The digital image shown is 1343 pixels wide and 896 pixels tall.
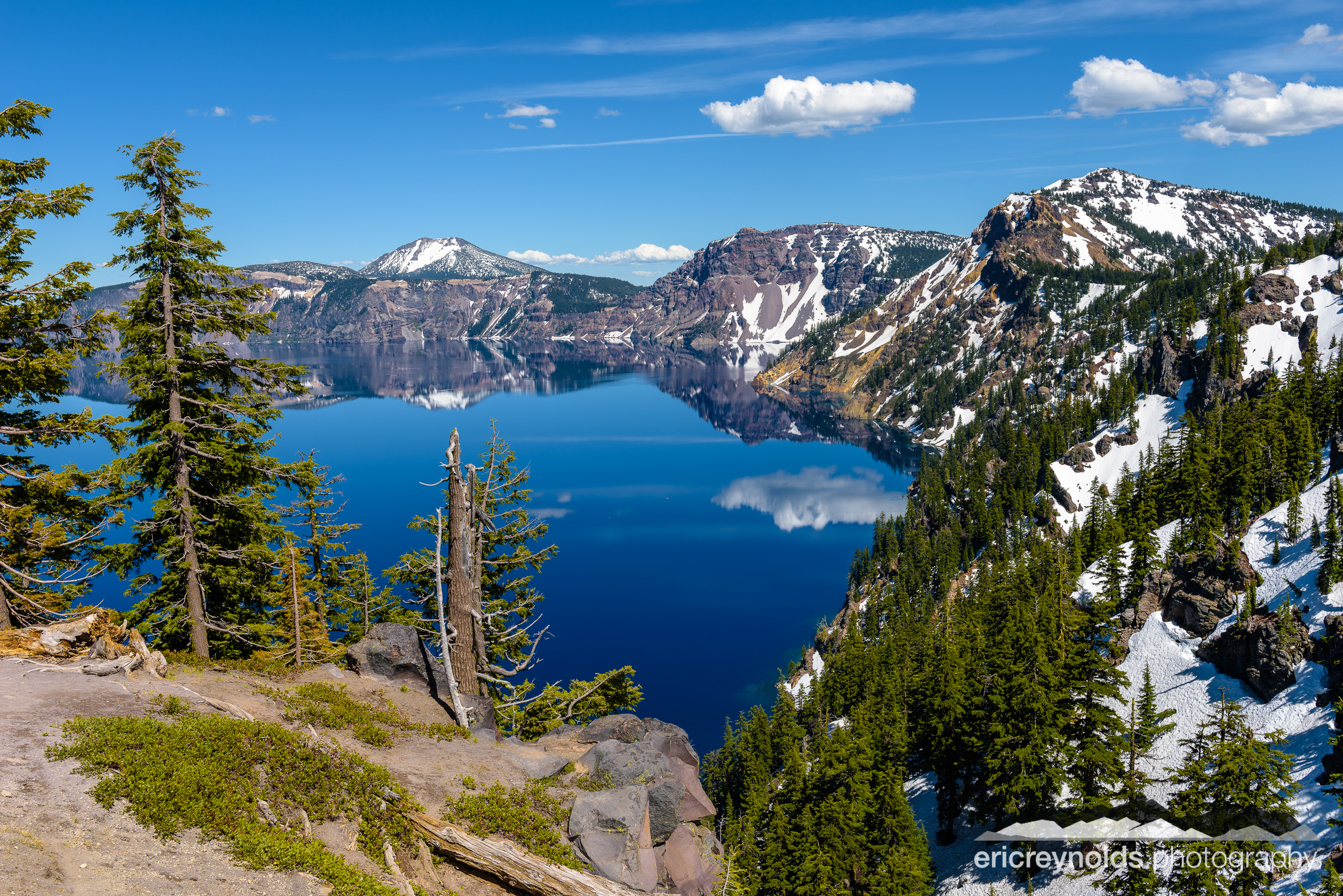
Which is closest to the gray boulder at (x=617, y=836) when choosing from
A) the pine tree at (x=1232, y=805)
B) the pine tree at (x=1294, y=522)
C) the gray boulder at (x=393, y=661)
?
the gray boulder at (x=393, y=661)

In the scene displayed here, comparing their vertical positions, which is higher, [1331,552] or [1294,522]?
[1294,522]

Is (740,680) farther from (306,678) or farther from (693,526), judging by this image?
(306,678)

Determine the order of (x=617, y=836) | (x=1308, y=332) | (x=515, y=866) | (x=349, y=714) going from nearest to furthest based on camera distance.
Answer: (x=515, y=866), (x=617, y=836), (x=349, y=714), (x=1308, y=332)

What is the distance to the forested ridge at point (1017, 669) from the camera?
131 feet

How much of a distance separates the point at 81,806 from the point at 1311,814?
62.1m

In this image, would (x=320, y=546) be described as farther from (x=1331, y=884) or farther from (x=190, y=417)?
(x=1331, y=884)

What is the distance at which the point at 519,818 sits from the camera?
58.0ft

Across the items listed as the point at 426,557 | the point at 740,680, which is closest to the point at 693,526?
the point at 740,680

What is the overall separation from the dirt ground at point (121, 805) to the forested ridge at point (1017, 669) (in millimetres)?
10054

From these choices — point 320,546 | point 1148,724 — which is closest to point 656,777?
point 320,546

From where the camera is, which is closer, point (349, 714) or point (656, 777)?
point (656, 777)

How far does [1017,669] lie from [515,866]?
1603 inches

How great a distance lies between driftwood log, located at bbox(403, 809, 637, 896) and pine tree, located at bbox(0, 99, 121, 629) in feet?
52.6

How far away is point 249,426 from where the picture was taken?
25875 mm
